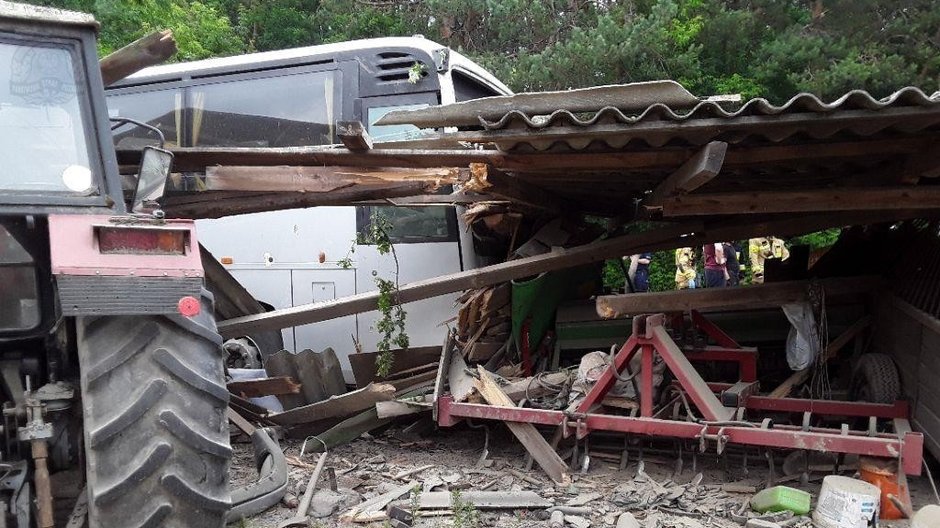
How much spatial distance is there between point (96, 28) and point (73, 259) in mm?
1102

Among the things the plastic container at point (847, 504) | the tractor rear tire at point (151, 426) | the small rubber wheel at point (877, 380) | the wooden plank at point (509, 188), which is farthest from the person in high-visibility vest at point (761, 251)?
the tractor rear tire at point (151, 426)

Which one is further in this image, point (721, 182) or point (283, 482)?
point (721, 182)

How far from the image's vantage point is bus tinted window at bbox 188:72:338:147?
7.18 meters

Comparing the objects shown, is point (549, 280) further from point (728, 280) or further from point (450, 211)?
point (728, 280)

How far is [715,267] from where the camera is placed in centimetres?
1101

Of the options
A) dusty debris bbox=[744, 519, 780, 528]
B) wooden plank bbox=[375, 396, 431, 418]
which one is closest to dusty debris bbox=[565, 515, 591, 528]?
dusty debris bbox=[744, 519, 780, 528]

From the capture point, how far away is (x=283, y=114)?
23.9ft

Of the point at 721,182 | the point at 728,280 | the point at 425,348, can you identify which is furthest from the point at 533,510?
the point at 728,280

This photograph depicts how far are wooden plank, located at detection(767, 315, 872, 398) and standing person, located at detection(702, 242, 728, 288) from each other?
479 cm

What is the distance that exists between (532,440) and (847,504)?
2012 millimetres

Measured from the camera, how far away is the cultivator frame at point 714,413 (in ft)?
13.8

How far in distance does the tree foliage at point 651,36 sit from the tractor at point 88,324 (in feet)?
34.9

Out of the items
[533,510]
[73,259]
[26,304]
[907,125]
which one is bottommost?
[533,510]

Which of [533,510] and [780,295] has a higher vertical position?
[780,295]
